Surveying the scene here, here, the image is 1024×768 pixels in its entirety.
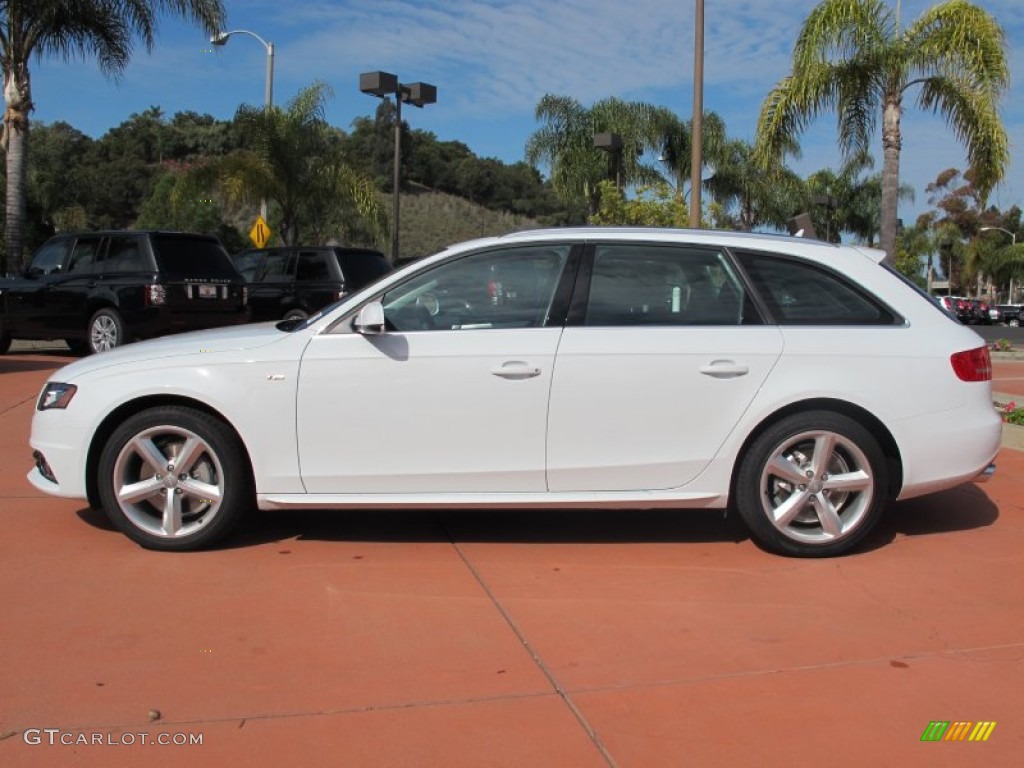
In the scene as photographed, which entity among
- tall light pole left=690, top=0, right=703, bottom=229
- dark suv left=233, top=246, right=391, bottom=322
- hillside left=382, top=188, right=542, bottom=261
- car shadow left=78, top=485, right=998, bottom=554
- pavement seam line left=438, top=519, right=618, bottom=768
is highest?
hillside left=382, top=188, right=542, bottom=261

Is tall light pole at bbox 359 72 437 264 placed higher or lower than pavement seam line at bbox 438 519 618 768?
higher

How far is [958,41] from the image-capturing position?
567 inches

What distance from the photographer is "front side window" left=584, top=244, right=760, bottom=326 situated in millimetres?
4793

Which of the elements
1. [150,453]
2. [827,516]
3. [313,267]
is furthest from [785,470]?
[313,267]

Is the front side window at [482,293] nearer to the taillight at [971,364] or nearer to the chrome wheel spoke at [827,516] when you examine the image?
the chrome wheel spoke at [827,516]

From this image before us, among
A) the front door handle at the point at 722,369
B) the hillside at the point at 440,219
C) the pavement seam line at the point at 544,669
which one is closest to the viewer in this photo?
the pavement seam line at the point at 544,669

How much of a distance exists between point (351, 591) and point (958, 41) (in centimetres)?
1397

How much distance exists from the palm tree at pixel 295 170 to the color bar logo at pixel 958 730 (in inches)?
888

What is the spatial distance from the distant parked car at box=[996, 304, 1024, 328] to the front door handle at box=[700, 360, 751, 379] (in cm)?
5470

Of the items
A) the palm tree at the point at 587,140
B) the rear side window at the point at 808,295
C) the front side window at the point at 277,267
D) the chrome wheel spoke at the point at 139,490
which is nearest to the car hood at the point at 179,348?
the chrome wheel spoke at the point at 139,490

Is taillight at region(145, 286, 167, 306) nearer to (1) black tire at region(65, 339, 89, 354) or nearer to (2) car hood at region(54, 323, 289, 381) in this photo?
(1) black tire at region(65, 339, 89, 354)

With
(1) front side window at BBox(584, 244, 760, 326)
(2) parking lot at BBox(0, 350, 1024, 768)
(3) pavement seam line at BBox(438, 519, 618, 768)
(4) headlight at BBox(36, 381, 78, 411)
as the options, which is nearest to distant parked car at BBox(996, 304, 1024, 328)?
(2) parking lot at BBox(0, 350, 1024, 768)

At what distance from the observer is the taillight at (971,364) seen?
4.80 m

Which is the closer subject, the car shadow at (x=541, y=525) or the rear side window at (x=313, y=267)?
the car shadow at (x=541, y=525)
